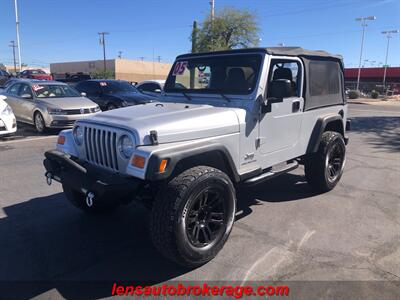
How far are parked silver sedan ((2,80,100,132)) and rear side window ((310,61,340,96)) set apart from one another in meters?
7.20

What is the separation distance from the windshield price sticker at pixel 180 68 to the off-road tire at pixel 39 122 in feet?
21.9

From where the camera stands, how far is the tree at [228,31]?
30234 millimetres

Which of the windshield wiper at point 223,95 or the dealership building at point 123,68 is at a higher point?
the dealership building at point 123,68

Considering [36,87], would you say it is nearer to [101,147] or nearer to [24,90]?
[24,90]

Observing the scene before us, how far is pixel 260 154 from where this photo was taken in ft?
13.8

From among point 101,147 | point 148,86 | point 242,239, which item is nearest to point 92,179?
point 101,147

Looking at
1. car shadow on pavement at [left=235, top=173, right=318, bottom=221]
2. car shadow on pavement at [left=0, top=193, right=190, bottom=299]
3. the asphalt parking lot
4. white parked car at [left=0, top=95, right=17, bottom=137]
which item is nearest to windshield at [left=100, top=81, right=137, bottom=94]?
white parked car at [left=0, top=95, right=17, bottom=137]

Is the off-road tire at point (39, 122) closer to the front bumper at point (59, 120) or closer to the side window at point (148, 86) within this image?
the front bumper at point (59, 120)

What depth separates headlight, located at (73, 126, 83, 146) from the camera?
388cm

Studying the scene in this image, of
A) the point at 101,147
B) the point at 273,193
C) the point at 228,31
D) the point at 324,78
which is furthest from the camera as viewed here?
the point at 228,31

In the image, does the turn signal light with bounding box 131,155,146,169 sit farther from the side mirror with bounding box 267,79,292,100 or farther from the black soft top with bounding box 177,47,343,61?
the black soft top with bounding box 177,47,343,61

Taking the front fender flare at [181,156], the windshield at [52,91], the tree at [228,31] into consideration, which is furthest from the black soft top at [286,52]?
the tree at [228,31]

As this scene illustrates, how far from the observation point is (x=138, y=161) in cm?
304

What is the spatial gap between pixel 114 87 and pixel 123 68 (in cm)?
5563
